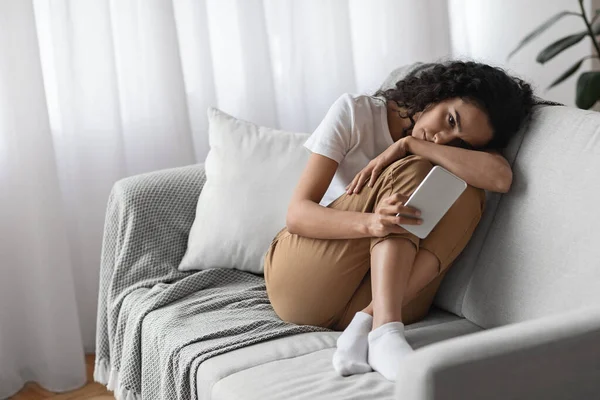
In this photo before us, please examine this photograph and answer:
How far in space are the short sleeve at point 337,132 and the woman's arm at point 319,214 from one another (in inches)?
0.7

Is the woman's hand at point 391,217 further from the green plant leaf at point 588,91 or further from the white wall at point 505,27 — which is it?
the white wall at point 505,27

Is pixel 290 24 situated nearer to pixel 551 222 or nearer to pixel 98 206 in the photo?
pixel 98 206

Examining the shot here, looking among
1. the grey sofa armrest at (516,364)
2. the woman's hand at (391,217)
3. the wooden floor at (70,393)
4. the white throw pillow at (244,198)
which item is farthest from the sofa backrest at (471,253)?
the wooden floor at (70,393)

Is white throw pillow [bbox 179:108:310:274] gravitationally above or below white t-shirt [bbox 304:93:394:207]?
below

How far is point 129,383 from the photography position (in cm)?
207

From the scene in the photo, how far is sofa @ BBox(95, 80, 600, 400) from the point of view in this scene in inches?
50.1

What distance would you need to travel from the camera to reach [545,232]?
1769 millimetres

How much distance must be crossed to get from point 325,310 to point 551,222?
505mm

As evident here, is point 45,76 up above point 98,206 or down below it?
above

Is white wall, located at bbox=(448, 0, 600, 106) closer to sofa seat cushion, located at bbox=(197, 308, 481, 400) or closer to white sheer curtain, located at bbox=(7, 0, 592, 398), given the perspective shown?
white sheer curtain, located at bbox=(7, 0, 592, 398)

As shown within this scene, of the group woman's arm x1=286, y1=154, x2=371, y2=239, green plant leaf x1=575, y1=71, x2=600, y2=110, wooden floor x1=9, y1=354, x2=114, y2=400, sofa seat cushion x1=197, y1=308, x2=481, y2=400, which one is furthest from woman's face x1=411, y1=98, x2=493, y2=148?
wooden floor x1=9, y1=354, x2=114, y2=400

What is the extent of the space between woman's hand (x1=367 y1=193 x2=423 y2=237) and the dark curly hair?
0.26 m

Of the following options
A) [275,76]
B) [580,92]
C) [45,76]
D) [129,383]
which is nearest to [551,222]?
[580,92]

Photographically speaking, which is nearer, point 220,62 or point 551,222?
point 551,222
